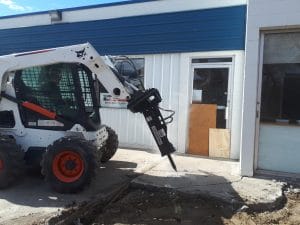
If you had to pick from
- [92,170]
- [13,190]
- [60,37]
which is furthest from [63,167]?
[60,37]

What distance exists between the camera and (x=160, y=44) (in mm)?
10805

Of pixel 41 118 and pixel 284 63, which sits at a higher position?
pixel 284 63

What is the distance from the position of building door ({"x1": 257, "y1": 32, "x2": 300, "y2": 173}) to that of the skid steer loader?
2.06m

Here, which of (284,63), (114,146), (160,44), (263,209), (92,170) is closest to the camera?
(263,209)

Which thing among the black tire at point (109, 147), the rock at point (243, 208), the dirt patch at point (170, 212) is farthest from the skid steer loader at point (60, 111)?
the rock at point (243, 208)

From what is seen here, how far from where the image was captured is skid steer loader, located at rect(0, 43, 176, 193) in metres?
7.02

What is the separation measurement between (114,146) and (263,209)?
155 inches

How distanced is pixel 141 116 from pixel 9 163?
477 cm

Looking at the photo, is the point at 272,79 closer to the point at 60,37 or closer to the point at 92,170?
the point at 92,170

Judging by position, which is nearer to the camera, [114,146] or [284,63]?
[284,63]

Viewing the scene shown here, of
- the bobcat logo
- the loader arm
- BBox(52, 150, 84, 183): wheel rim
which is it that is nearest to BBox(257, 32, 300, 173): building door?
the loader arm

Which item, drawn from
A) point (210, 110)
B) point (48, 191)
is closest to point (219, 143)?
point (210, 110)

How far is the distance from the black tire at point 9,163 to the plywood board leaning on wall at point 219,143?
4.80m

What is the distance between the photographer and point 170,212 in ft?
20.5
